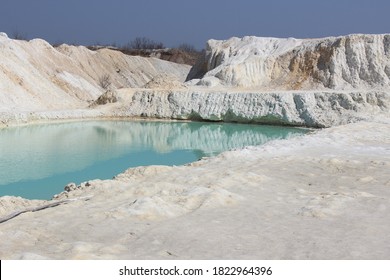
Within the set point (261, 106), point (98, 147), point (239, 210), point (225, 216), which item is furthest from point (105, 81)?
point (225, 216)

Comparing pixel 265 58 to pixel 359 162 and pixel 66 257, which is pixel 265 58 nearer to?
pixel 359 162

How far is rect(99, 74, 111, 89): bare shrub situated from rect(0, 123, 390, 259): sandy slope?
1593 inches

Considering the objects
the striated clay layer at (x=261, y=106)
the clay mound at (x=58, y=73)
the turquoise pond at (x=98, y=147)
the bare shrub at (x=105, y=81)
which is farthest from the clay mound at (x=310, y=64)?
the bare shrub at (x=105, y=81)

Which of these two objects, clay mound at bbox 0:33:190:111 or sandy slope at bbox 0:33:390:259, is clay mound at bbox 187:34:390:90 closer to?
clay mound at bbox 0:33:190:111

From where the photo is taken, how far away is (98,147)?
66.0 ft

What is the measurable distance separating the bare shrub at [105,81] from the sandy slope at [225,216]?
4047cm

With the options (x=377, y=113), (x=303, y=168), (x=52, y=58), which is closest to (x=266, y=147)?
(x=303, y=168)

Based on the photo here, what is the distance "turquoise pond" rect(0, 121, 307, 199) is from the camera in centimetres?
1394

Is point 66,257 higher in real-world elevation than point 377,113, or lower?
higher

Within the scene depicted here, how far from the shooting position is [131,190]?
335 inches

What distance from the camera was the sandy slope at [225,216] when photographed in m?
5.57

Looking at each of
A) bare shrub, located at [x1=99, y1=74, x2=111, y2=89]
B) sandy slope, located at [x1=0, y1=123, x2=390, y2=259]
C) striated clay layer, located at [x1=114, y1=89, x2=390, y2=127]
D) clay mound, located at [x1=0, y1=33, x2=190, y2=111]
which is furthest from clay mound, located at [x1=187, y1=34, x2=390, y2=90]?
sandy slope, located at [x1=0, y1=123, x2=390, y2=259]

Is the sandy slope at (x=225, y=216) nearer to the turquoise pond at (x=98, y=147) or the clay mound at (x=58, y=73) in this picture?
the turquoise pond at (x=98, y=147)
